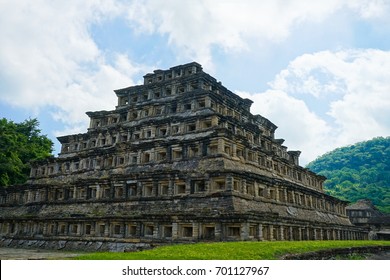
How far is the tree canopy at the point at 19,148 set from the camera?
139 feet

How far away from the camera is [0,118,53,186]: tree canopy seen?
1670 inches

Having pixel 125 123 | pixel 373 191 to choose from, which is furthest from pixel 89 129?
pixel 373 191

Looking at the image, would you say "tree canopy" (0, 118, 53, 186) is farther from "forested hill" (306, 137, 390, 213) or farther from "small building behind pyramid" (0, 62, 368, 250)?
"forested hill" (306, 137, 390, 213)

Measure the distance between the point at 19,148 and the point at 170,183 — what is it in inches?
1080

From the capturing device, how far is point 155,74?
137 ft

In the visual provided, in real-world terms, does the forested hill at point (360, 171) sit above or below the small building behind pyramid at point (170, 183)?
above

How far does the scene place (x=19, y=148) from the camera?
46.2m

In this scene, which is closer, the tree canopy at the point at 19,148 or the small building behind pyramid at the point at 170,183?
the small building behind pyramid at the point at 170,183

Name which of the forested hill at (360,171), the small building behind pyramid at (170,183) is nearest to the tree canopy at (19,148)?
the small building behind pyramid at (170,183)

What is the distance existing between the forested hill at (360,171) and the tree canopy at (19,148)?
60.9m

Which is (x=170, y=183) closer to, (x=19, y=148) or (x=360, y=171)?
(x=19, y=148)

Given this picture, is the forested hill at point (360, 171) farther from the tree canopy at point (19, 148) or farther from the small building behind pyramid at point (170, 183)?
the tree canopy at point (19, 148)

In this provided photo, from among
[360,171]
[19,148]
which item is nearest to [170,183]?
[19,148]

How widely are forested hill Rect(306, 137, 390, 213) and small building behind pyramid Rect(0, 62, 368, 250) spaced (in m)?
38.5
